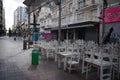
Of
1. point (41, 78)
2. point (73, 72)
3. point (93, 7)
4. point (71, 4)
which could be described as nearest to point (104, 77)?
point (73, 72)

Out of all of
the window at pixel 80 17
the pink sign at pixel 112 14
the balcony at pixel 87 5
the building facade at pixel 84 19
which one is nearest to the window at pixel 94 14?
the building facade at pixel 84 19

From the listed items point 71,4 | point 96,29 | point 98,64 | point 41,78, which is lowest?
point 41,78

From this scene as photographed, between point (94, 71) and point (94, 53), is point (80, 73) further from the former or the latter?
point (94, 53)

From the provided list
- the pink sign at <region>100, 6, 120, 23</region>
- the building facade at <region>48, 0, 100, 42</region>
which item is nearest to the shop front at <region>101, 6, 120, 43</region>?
the pink sign at <region>100, 6, 120, 23</region>

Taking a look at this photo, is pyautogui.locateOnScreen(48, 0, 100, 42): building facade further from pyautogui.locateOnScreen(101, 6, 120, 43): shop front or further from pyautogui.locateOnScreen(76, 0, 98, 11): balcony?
pyautogui.locateOnScreen(101, 6, 120, 43): shop front

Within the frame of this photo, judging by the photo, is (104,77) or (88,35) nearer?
(104,77)

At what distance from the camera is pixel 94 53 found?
233 inches

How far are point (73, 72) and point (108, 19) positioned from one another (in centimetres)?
1217

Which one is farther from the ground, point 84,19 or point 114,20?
point 84,19

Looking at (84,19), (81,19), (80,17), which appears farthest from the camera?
(80,17)

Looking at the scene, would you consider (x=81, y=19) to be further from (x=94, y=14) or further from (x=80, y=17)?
(x=94, y=14)

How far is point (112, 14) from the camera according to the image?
17.0m

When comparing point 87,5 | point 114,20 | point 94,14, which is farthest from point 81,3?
point 114,20

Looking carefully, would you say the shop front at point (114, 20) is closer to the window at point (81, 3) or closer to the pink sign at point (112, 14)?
the pink sign at point (112, 14)
